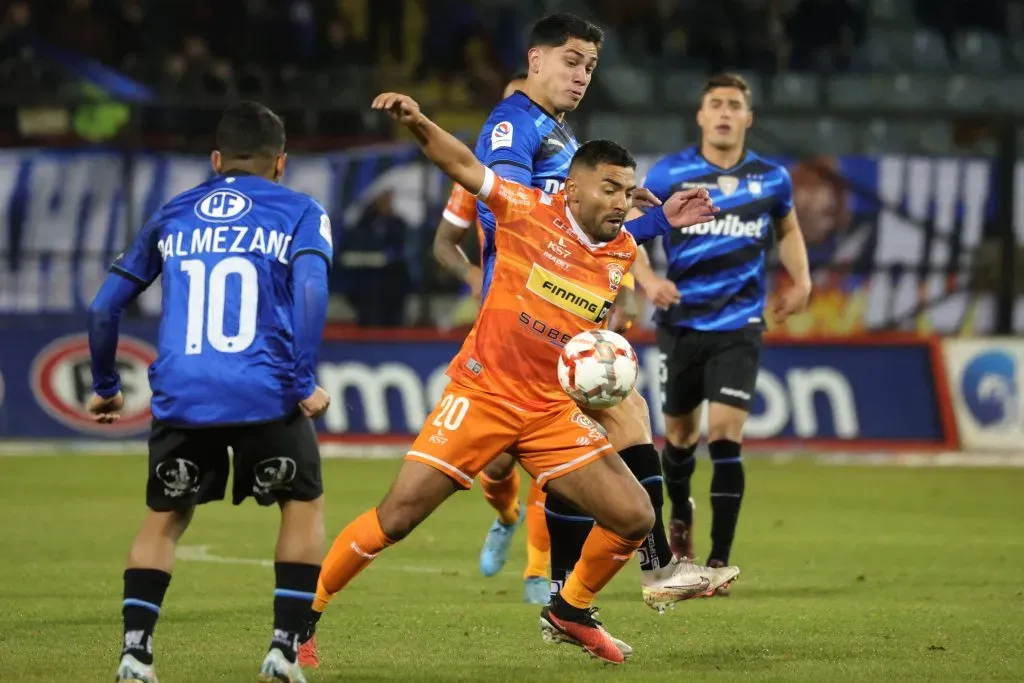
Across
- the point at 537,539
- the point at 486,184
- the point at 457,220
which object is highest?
the point at 486,184

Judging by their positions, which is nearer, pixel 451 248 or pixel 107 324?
pixel 107 324

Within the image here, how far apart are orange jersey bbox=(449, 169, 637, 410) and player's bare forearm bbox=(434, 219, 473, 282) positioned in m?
1.47

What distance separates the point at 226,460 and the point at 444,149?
130cm

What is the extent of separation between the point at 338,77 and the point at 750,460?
779 centimetres

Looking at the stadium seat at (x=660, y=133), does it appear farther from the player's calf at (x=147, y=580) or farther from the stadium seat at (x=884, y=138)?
the player's calf at (x=147, y=580)

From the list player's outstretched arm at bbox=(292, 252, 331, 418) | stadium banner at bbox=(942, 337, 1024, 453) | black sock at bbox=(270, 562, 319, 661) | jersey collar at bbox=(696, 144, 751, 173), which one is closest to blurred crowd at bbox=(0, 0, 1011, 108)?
stadium banner at bbox=(942, 337, 1024, 453)

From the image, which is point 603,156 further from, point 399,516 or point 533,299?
point 399,516

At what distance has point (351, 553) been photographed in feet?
20.7

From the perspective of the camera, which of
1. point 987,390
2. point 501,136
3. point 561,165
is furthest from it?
point 987,390

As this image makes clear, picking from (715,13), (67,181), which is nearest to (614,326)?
(67,181)

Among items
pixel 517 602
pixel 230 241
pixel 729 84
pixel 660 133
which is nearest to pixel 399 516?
pixel 230 241

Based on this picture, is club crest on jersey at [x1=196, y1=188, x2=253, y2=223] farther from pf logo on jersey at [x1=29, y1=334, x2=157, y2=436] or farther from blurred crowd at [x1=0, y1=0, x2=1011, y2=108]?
blurred crowd at [x1=0, y1=0, x2=1011, y2=108]

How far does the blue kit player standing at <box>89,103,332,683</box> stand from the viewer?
18.7ft

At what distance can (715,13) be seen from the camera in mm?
22031
